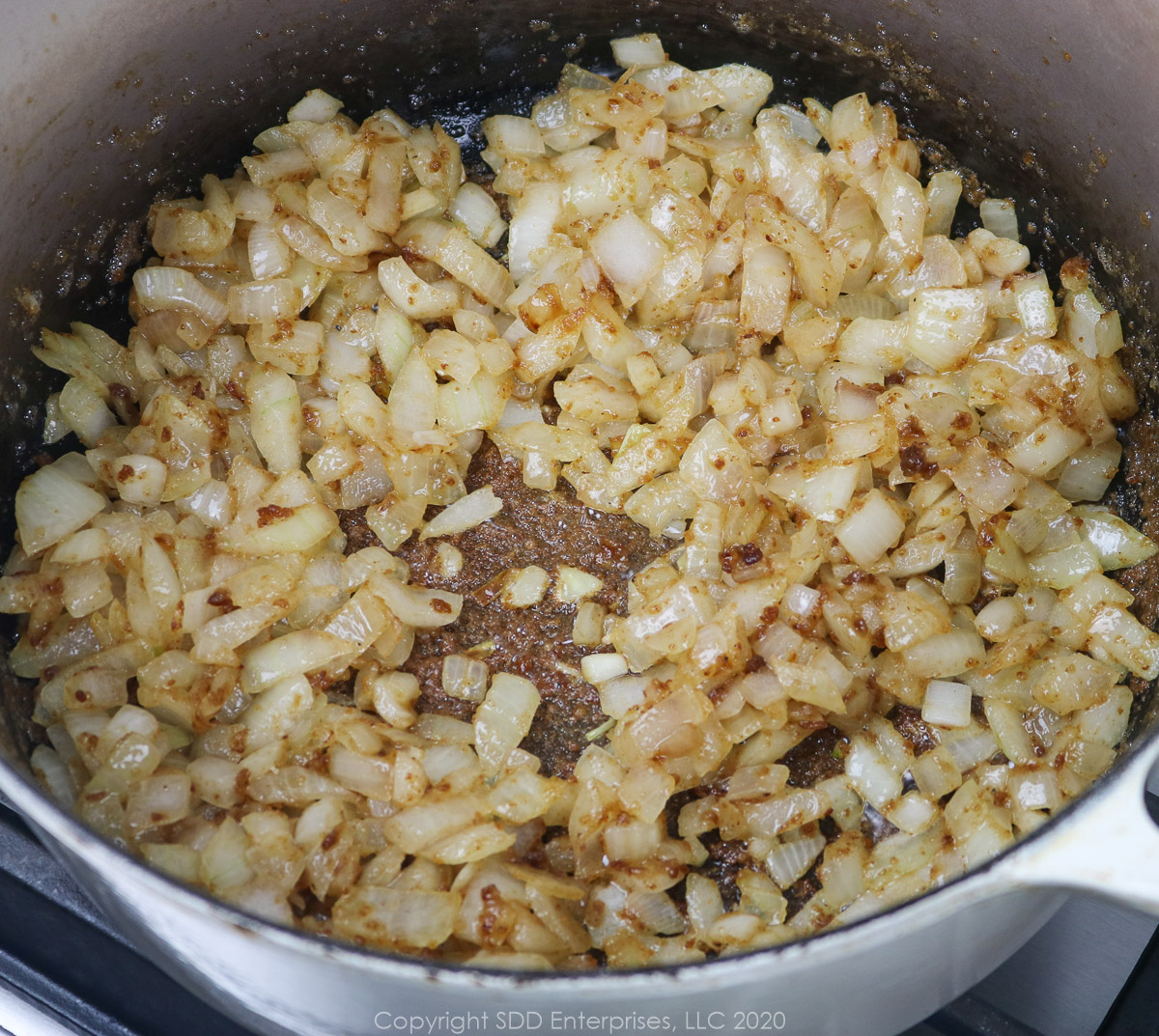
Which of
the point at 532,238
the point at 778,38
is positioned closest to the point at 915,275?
the point at 778,38

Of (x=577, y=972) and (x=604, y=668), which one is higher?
(x=577, y=972)

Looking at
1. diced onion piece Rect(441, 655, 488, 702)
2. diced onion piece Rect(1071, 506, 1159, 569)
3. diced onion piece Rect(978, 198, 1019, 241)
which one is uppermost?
diced onion piece Rect(978, 198, 1019, 241)

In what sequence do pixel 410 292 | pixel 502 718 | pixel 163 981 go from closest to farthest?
pixel 163 981 < pixel 502 718 < pixel 410 292

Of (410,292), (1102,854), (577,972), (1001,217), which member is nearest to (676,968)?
(577,972)

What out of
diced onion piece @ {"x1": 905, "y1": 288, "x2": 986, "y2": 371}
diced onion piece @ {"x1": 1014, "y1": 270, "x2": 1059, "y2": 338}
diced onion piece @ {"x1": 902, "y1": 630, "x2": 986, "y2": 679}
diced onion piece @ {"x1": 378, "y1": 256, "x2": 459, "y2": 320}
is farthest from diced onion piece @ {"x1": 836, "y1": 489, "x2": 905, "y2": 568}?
diced onion piece @ {"x1": 378, "y1": 256, "x2": 459, "y2": 320}

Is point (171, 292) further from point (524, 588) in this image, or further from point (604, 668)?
point (604, 668)

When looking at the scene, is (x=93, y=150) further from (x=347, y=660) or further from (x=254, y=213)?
(x=347, y=660)

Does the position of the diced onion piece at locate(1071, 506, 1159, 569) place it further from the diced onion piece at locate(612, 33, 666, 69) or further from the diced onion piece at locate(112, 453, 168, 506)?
the diced onion piece at locate(112, 453, 168, 506)

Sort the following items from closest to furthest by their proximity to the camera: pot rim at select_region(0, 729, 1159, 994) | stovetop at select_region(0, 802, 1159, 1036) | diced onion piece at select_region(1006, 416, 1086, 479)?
pot rim at select_region(0, 729, 1159, 994) < stovetop at select_region(0, 802, 1159, 1036) < diced onion piece at select_region(1006, 416, 1086, 479)
